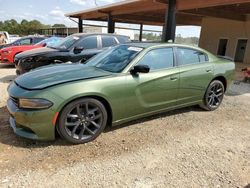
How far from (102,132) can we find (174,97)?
153 centimetres

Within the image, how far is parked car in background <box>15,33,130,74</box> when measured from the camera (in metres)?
7.10

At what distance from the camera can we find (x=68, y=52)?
7.39 m

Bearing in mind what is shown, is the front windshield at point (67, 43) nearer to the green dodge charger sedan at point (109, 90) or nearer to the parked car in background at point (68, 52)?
the parked car in background at point (68, 52)

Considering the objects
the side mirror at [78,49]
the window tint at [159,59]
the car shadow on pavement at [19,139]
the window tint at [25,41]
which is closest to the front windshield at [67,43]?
the side mirror at [78,49]

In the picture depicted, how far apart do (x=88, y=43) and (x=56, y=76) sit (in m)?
4.45

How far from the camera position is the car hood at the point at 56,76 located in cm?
339

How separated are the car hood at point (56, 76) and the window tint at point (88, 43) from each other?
3764 millimetres

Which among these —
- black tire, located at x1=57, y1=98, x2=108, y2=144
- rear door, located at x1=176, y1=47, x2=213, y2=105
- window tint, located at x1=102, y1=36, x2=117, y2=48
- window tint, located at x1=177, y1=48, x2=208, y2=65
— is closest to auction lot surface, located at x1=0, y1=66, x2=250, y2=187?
black tire, located at x1=57, y1=98, x2=108, y2=144

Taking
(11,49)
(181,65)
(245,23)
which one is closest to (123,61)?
(181,65)

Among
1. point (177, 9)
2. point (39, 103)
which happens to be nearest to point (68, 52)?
point (39, 103)

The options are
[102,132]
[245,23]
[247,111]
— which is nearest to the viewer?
[102,132]

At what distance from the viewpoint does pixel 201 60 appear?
16.3 feet

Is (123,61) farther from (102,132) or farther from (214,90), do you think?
(214,90)

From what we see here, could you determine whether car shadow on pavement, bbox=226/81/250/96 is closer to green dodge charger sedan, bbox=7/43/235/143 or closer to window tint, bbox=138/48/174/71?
green dodge charger sedan, bbox=7/43/235/143
